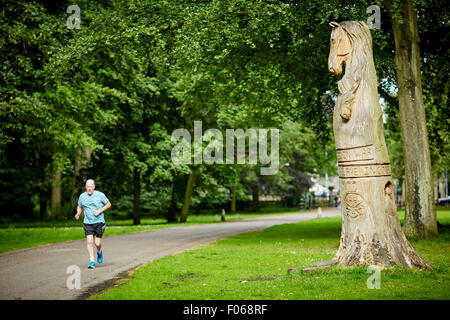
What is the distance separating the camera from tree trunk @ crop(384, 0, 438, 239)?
16.4 metres

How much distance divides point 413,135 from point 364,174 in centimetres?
781

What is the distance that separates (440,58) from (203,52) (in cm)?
1014

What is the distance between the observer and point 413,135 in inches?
654

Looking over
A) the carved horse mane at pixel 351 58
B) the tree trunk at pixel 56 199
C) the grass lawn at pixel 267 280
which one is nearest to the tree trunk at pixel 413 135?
the grass lawn at pixel 267 280

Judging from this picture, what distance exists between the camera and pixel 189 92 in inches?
941

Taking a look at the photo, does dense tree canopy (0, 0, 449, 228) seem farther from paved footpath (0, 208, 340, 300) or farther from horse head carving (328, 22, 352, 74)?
paved footpath (0, 208, 340, 300)
